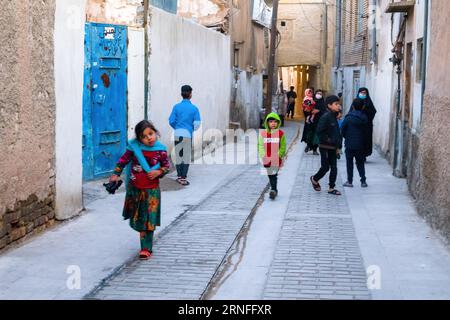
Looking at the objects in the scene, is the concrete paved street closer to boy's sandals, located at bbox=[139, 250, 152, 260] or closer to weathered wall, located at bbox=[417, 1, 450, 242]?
boy's sandals, located at bbox=[139, 250, 152, 260]

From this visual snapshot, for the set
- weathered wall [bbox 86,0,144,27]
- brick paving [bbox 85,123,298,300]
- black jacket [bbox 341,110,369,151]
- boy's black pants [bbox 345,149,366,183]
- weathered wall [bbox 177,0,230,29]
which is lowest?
brick paving [bbox 85,123,298,300]

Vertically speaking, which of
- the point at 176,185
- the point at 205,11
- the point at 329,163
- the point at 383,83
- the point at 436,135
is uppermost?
the point at 205,11

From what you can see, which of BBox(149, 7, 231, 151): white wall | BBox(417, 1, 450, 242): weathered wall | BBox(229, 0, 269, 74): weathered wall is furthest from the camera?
BBox(229, 0, 269, 74): weathered wall

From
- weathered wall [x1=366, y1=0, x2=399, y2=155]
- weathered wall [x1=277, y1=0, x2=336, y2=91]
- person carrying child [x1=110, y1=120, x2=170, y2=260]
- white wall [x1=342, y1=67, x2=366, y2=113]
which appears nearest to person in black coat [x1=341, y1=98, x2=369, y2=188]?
weathered wall [x1=366, y1=0, x2=399, y2=155]

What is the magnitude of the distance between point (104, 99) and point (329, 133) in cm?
355

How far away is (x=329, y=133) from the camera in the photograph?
1171 centimetres

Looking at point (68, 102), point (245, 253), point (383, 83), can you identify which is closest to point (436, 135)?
point (245, 253)

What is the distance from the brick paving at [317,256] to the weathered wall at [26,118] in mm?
2603

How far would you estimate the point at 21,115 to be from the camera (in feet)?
25.3

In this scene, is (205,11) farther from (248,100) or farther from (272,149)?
(272,149)

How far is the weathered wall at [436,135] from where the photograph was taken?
8.27 m

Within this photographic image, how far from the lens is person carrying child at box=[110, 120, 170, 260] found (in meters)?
7.25

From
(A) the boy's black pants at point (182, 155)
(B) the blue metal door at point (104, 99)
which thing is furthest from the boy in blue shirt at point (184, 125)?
(B) the blue metal door at point (104, 99)
